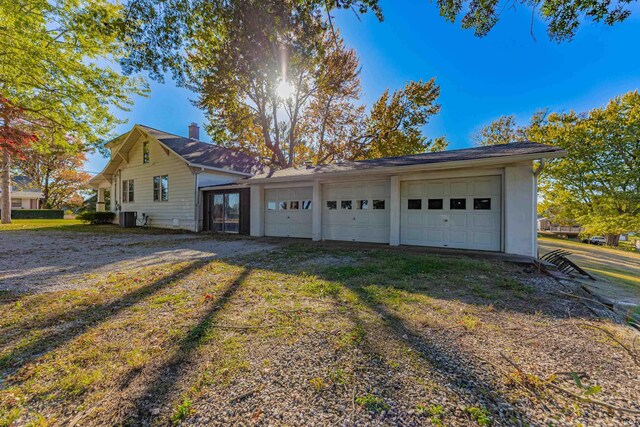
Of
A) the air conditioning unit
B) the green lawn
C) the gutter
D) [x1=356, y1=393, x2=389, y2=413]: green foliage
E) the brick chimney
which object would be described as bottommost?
the green lawn

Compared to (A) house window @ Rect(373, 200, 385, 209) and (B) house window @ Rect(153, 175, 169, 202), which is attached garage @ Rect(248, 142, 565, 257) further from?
(B) house window @ Rect(153, 175, 169, 202)

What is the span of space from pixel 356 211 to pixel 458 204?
3.32 meters

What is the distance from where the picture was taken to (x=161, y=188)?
15648 millimetres

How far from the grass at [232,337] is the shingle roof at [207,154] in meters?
10.9

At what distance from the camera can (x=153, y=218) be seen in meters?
15.9

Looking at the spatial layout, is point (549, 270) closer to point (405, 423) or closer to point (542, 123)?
point (405, 423)

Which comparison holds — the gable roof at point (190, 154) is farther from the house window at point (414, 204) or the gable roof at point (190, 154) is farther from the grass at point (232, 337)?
the grass at point (232, 337)

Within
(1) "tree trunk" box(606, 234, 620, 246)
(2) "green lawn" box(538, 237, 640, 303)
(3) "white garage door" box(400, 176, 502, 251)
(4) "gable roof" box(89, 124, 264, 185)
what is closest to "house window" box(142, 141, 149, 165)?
(4) "gable roof" box(89, 124, 264, 185)

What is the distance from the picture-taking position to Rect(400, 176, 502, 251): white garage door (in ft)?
24.5

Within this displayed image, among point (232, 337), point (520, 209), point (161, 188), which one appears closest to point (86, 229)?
point (161, 188)

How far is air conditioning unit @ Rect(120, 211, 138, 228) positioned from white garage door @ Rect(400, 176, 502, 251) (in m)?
15.8

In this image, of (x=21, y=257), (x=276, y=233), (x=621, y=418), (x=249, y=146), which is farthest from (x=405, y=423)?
(x=249, y=146)

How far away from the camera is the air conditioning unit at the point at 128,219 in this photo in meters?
15.9

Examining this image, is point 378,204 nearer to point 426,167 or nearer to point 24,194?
point 426,167
